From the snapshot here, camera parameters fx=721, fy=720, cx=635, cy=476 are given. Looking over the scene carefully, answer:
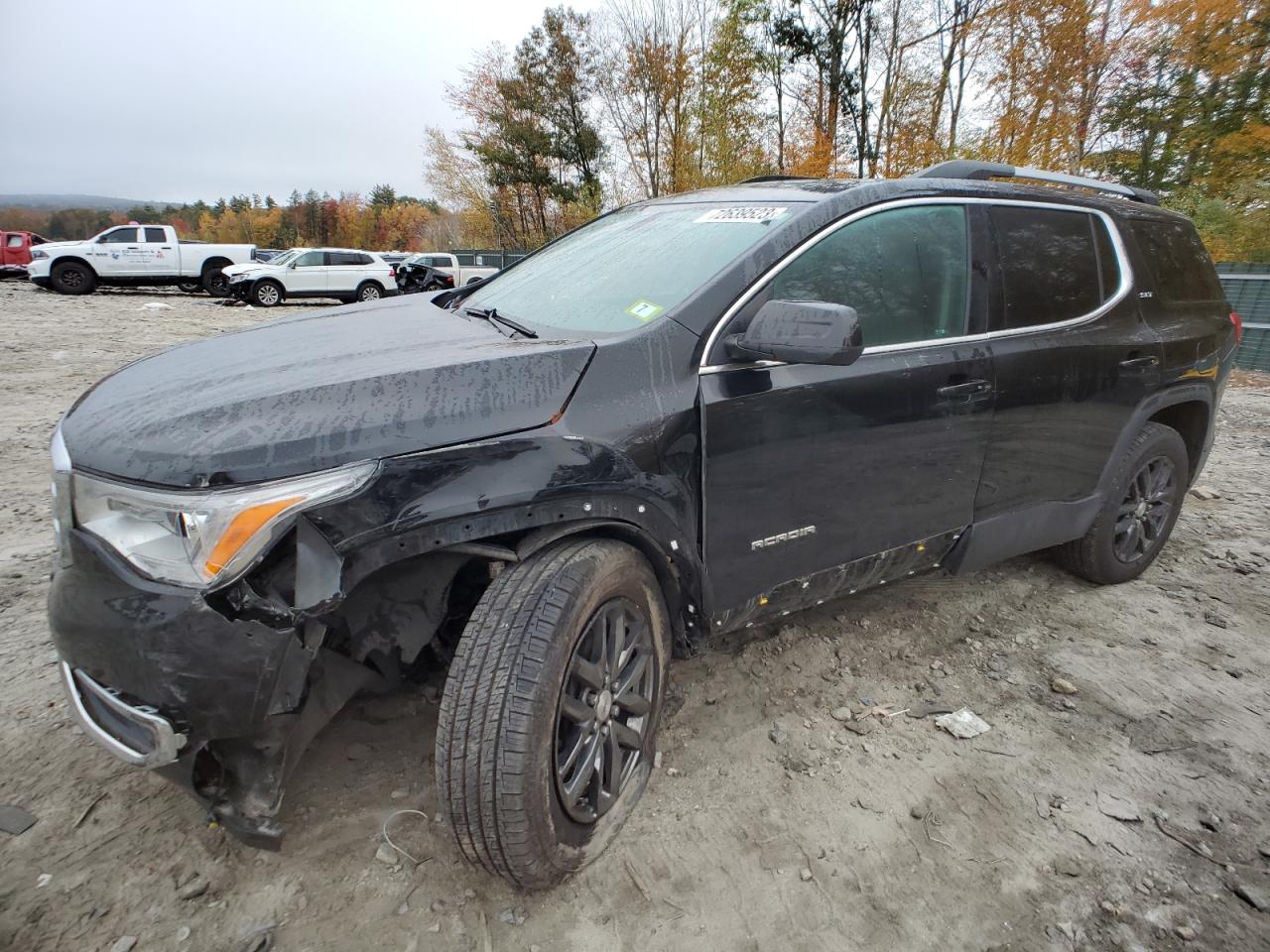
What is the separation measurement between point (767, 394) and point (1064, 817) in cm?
152

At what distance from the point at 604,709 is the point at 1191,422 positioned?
11.1ft

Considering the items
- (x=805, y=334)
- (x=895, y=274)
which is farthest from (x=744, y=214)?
(x=805, y=334)

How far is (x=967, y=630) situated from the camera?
313cm

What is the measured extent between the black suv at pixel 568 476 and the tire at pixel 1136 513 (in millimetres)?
417

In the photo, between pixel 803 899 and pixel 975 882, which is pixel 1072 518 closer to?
pixel 975 882

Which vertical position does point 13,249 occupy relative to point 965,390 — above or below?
above

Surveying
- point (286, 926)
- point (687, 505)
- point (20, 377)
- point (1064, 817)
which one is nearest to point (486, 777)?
point (286, 926)

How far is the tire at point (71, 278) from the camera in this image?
17047mm

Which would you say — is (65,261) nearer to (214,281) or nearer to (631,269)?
(214,281)

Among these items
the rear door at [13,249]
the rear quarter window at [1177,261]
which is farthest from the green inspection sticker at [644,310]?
the rear door at [13,249]

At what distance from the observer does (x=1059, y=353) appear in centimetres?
278

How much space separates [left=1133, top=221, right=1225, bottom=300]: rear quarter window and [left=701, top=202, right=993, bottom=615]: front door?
1.23 m

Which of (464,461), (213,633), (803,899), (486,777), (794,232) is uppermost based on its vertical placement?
(794,232)

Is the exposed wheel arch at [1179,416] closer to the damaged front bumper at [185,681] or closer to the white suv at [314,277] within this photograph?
the damaged front bumper at [185,681]
